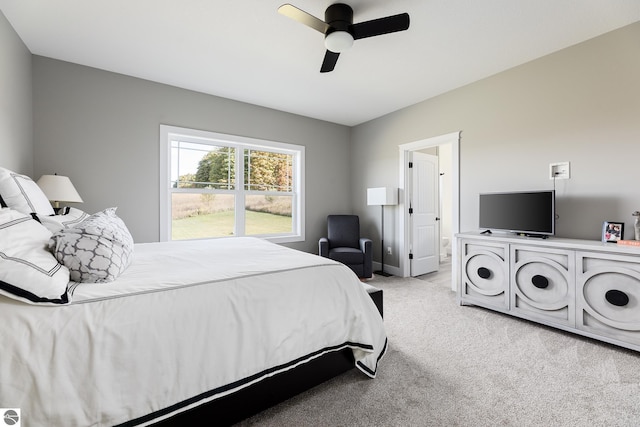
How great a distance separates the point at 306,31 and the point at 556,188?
2922 millimetres

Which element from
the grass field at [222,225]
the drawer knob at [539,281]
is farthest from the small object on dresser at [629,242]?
the grass field at [222,225]

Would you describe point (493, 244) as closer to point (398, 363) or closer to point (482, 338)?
point (482, 338)

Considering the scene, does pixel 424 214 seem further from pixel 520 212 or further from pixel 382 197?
pixel 520 212

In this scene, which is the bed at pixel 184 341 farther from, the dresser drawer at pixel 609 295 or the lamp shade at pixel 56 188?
the dresser drawer at pixel 609 295

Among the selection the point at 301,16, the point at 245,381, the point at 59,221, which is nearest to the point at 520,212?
the point at 301,16

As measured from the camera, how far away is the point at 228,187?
13.4ft

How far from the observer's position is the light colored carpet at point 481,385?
1449mm

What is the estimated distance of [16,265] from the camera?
3.25 feet

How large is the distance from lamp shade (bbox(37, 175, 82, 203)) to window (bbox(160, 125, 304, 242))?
0.98 metres

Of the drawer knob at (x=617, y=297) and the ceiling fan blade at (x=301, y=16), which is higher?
the ceiling fan blade at (x=301, y=16)

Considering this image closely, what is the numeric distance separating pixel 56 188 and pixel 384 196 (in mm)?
3831

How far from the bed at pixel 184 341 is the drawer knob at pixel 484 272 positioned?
1726 mm

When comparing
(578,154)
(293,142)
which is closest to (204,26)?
(293,142)

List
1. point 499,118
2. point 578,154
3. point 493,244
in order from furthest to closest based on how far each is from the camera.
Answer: point 499,118 → point 493,244 → point 578,154
